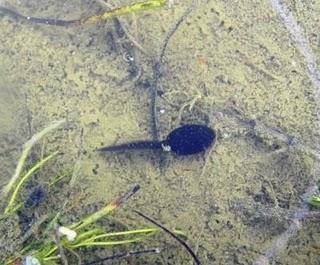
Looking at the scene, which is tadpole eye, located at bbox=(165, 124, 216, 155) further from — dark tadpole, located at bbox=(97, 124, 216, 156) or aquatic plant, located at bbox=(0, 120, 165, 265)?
aquatic plant, located at bbox=(0, 120, 165, 265)

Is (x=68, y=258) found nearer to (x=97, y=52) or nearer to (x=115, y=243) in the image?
(x=115, y=243)

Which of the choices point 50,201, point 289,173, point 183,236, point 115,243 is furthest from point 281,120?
point 50,201

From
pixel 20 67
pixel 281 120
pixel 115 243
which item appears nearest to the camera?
pixel 115 243

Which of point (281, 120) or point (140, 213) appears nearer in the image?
point (140, 213)

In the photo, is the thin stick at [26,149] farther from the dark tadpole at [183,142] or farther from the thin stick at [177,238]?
the thin stick at [177,238]

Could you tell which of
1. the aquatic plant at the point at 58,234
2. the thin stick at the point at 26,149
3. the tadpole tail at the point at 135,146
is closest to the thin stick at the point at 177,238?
the aquatic plant at the point at 58,234

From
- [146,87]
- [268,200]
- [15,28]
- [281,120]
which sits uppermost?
[15,28]

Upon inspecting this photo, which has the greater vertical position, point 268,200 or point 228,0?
point 228,0

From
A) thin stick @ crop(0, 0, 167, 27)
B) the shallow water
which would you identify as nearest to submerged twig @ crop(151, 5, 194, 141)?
the shallow water
